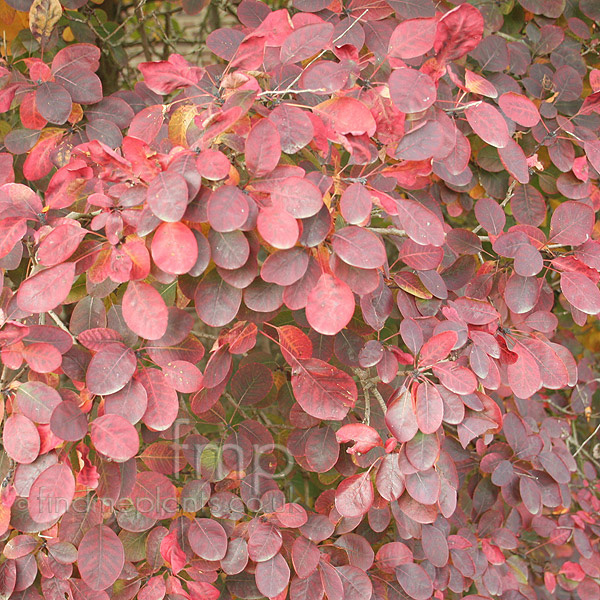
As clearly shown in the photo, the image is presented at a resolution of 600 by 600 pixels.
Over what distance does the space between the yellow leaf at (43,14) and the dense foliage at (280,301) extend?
11mm

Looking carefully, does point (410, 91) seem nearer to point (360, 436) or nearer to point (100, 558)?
point (360, 436)

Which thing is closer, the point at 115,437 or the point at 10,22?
the point at 115,437

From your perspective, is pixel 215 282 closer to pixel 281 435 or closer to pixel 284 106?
pixel 284 106

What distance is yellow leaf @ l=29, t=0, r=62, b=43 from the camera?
1089 millimetres

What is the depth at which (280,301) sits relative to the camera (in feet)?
2.74

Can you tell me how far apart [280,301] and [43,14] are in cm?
74

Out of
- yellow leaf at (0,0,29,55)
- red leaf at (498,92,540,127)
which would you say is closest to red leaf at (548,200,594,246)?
red leaf at (498,92,540,127)

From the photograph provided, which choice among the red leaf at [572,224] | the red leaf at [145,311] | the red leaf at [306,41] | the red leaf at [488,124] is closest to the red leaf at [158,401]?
the red leaf at [145,311]

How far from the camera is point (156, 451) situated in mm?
1021

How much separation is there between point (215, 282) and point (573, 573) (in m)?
1.21

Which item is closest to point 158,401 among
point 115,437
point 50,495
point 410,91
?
point 115,437

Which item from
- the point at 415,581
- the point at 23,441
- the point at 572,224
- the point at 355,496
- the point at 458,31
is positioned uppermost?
the point at 458,31

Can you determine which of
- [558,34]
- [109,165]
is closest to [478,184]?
[558,34]

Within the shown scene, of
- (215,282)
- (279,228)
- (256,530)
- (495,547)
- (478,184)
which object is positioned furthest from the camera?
(478,184)
